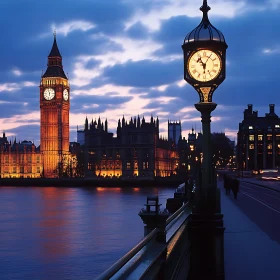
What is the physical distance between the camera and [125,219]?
54906 mm

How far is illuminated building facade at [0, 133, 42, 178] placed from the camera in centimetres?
17800

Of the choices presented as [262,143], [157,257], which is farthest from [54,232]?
[262,143]

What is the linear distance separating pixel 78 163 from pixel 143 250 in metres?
168

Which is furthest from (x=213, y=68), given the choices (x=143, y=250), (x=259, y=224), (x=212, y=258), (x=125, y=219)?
(x=125, y=219)

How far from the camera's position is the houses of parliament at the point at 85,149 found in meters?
150

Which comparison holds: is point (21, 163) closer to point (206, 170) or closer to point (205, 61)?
point (205, 61)

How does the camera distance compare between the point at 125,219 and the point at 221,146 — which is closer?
the point at 125,219

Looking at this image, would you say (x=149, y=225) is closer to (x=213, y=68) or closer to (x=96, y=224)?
(x=213, y=68)

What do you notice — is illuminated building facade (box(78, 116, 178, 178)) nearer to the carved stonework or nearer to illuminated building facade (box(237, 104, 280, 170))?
illuminated building facade (box(237, 104, 280, 170))

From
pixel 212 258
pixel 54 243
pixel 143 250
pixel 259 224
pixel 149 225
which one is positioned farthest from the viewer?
pixel 54 243

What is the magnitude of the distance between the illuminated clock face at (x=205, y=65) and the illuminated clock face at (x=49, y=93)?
560 feet

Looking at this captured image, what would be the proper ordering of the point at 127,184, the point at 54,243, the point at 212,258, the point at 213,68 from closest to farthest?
the point at 212,258, the point at 213,68, the point at 54,243, the point at 127,184

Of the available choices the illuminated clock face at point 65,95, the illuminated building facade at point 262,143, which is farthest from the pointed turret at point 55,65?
the illuminated building facade at point 262,143

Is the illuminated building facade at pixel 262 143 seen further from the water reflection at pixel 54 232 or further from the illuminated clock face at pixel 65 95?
the water reflection at pixel 54 232
